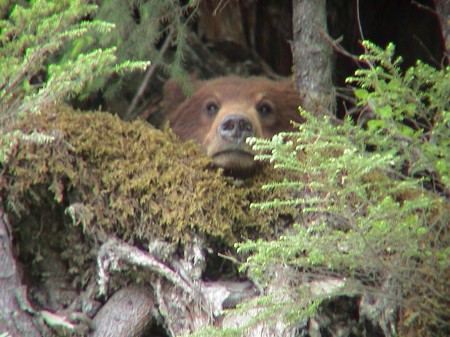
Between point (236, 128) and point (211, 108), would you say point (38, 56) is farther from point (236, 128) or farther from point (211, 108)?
point (211, 108)

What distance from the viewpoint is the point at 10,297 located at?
3863 millimetres

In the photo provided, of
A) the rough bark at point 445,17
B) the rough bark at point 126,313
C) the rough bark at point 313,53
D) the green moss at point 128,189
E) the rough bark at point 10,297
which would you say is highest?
the rough bark at point 445,17

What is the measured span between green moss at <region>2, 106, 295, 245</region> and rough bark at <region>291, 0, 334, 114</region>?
885mm

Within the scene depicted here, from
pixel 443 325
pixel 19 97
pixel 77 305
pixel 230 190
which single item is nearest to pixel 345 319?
pixel 443 325

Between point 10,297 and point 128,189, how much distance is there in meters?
0.88

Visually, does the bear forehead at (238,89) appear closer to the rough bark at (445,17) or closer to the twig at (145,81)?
the twig at (145,81)

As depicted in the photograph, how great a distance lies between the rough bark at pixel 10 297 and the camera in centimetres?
378

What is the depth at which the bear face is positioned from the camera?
13.7ft

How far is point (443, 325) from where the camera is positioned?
126 inches

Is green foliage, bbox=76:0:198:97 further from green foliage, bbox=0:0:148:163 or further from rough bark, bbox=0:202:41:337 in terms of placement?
rough bark, bbox=0:202:41:337

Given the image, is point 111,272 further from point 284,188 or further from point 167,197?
point 284,188

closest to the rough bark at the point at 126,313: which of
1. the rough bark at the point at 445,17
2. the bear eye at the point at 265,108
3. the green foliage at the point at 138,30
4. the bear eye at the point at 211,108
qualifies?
the bear eye at the point at 211,108

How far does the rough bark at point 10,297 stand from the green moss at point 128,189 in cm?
25

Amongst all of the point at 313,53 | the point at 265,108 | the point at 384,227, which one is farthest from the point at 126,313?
the point at 313,53
